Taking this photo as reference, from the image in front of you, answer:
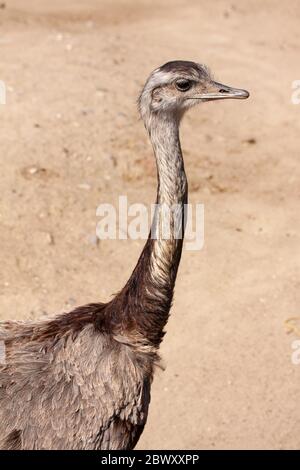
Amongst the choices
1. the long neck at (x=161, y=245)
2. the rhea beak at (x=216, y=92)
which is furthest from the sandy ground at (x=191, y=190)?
the rhea beak at (x=216, y=92)

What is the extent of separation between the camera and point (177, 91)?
645 centimetres

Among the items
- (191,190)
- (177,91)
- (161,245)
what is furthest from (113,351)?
(191,190)

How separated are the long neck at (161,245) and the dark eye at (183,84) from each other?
221 mm

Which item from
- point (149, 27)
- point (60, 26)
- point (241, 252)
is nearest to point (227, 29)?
point (149, 27)

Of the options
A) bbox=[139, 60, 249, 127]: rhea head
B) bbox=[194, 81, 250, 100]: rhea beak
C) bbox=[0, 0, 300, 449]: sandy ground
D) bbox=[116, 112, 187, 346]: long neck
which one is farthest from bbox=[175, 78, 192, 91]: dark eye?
bbox=[0, 0, 300, 449]: sandy ground

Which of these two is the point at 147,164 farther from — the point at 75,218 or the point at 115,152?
the point at 75,218

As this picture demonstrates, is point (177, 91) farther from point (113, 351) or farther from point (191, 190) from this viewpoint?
point (191, 190)

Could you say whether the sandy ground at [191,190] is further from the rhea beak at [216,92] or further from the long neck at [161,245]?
the rhea beak at [216,92]

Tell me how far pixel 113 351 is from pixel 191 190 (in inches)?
166

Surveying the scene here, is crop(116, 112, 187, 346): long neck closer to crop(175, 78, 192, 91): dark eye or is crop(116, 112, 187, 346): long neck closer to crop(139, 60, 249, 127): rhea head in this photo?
crop(139, 60, 249, 127): rhea head

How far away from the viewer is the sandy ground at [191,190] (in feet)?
27.0

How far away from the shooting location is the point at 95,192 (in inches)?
397

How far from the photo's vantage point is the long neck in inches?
245
